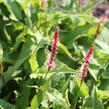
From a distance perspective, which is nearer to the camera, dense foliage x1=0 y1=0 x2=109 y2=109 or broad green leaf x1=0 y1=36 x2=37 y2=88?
dense foliage x1=0 y1=0 x2=109 y2=109

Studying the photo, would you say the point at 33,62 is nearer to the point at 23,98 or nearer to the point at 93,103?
the point at 23,98

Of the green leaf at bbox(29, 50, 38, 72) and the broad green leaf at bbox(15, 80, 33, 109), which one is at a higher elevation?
the green leaf at bbox(29, 50, 38, 72)

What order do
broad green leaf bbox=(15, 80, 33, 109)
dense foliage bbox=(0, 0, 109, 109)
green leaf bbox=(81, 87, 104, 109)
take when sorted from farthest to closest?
broad green leaf bbox=(15, 80, 33, 109)
dense foliage bbox=(0, 0, 109, 109)
green leaf bbox=(81, 87, 104, 109)

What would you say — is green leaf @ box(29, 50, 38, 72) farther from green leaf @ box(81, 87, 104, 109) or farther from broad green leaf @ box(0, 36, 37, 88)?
green leaf @ box(81, 87, 104, 109)

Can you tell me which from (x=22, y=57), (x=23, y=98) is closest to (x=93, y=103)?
(x=23, y=98)

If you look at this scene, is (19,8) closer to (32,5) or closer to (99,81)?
(32,5)

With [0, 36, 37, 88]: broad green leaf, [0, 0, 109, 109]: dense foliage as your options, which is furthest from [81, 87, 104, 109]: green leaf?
[0, 36, 37, 88]: broad green leaf

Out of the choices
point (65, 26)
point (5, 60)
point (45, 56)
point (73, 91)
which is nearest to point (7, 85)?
point (5, 60)

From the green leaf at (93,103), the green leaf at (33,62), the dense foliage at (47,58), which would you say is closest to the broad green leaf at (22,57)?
the dense foliage at (47,58)

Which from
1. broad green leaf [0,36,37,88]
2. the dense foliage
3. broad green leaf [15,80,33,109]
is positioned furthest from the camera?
broad green leaf [0,36,37,88]
